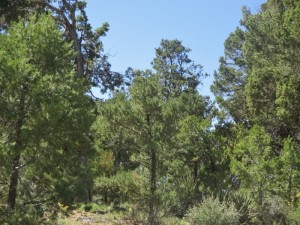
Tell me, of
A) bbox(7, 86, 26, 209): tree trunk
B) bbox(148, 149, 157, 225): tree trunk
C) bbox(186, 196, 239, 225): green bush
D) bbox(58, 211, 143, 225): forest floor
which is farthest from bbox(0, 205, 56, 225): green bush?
bbox(186, 196, 239, 225): green bush

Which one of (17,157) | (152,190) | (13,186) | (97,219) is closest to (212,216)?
(152,190)

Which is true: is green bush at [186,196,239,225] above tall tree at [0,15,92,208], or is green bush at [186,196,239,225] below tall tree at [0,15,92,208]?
below

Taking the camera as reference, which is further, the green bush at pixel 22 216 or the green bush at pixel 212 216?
the green bush at pixel 212 216

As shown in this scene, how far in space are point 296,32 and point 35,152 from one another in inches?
447

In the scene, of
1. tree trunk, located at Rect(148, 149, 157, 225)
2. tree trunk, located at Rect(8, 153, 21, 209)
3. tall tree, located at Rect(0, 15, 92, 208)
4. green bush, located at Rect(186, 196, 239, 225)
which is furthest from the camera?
tree trunk, located at Rect(148, 149, 157, 225)

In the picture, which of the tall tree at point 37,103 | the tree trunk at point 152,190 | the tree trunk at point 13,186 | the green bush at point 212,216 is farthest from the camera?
the tree trunk at point 152,190

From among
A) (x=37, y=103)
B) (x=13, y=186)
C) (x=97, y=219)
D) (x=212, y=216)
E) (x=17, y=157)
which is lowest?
(x=97, y=219)

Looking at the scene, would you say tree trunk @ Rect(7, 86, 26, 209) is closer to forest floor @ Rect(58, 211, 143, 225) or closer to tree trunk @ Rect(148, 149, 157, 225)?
forest floor @ Rect(58, 211, 143, 225)

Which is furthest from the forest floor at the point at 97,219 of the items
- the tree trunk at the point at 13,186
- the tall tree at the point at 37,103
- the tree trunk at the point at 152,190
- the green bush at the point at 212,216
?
the tall tree at the point at 37,103

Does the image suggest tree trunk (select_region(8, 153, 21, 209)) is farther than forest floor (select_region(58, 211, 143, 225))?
No

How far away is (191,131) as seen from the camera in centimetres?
1762

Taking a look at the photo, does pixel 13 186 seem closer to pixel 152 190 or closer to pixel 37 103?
pixel 37 103

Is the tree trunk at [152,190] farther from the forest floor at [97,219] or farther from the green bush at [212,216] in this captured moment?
the green bush at [212,216]

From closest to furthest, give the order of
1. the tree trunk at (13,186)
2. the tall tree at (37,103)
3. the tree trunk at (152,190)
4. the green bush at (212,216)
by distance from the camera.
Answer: the tall tree at (37,103), the tree trunk at (13,186), the green bush at (212,216), the tree trunk at (152,190)
